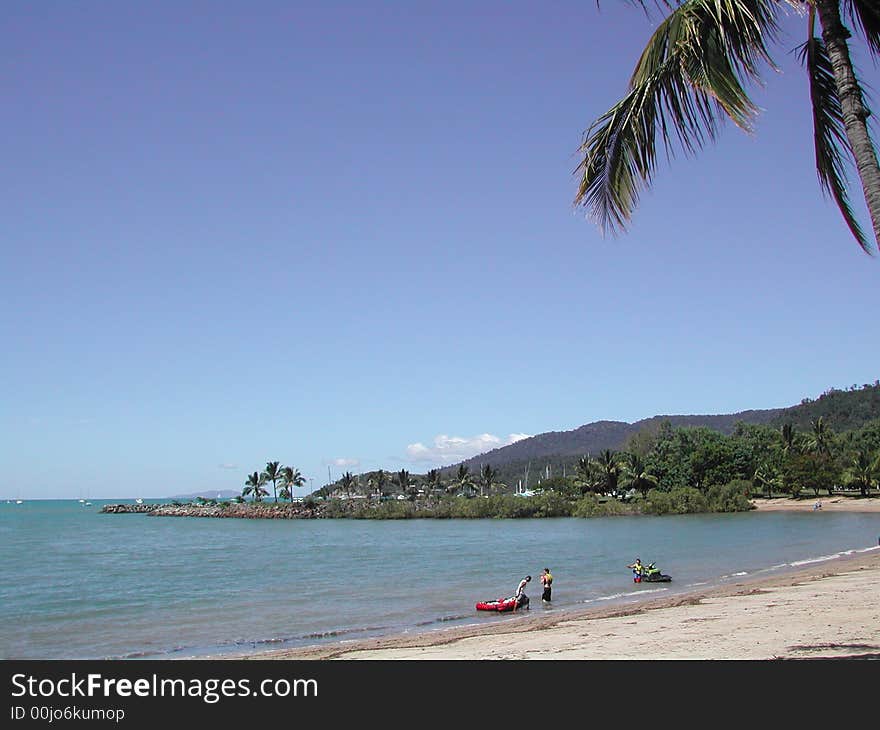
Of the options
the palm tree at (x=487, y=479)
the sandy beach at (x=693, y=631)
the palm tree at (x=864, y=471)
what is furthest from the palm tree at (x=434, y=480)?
the sandy beach at (x=693, y=631)

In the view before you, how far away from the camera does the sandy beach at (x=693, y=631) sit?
11.9 m

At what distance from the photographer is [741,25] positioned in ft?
16.2

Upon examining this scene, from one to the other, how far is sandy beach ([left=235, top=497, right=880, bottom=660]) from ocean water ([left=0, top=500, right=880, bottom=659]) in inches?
121

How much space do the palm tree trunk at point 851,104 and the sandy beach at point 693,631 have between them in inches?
176

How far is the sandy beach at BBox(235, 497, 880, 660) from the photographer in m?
11.9

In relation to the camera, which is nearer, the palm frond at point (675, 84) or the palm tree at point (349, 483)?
the palm frond at point (675, 84)

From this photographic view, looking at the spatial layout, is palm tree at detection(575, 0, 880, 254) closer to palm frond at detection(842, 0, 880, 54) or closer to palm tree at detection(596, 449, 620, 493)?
palm frond at detection(842, 0, 880, 54)

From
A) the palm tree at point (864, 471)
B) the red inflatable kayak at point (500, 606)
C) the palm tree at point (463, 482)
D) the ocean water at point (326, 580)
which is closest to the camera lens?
the ocean water at point (326, 580)

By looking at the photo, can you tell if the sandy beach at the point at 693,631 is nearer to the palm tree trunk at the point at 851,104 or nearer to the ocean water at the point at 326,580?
the ocean water at the point at 326,580

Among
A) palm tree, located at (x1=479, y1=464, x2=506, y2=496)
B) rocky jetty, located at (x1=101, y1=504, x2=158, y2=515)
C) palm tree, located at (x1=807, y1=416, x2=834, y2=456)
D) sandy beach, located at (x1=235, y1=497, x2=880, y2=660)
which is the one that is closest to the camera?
sandy beach, located at (x1=235, y1=497, x2=880, y2=660)

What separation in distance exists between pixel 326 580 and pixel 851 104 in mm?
38115

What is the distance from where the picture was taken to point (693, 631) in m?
Answer: 15.4

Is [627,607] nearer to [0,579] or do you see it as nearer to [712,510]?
[0,579]

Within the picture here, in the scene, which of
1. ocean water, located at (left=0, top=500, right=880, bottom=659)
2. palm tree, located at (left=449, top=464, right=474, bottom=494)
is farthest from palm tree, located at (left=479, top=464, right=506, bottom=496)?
ocean water, located at (left=0, top=500, right=880, bottom=659)
